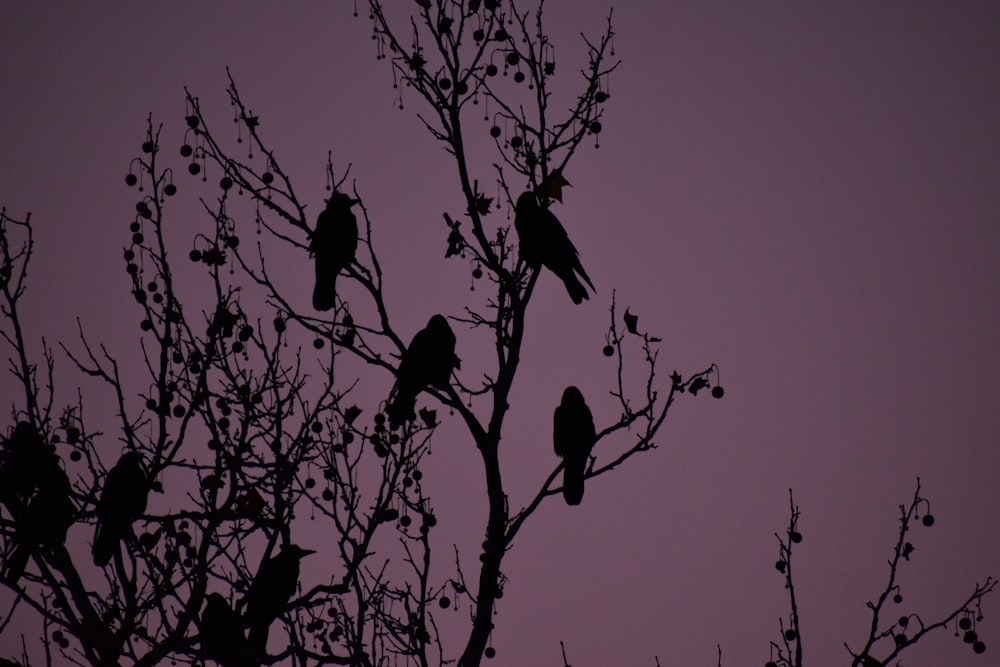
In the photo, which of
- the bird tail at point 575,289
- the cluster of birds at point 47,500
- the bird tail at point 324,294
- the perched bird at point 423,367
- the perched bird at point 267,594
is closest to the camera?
the cluster of birds at point 47,500

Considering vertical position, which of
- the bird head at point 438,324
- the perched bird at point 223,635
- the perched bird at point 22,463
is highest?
the bird head at point 438,324

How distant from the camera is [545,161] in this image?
440 cm

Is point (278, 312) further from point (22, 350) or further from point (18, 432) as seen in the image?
point (18, 432)

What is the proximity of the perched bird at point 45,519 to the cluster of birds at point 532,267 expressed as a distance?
155 cm

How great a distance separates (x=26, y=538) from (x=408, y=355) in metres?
1.69

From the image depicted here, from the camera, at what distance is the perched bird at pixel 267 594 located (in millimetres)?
4117

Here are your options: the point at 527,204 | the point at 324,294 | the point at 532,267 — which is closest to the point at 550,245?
the point at 527,204

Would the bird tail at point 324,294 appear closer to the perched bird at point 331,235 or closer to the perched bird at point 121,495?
the perched bird at point 331,235

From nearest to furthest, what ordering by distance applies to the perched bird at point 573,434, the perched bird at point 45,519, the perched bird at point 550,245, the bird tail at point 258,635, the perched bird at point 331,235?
the perched bird at point 45,519 < the bird tail at point 258,635 < the perched bird at point 550,245 < the perched bird at point 573,434 < the perched bird at point 331,235

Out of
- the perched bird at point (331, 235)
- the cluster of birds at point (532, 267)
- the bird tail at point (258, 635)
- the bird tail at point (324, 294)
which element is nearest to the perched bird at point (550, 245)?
the cluster of birds at point (532, 267)

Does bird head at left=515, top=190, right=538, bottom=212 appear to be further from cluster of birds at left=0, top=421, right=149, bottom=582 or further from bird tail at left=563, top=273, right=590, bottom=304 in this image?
cluster of birds at left=0, top=421, right=149, bottom=582

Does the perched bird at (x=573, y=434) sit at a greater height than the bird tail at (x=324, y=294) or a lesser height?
lesser

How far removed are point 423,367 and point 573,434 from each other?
5.17 feet

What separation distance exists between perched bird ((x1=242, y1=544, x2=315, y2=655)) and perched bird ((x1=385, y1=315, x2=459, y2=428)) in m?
0.88
